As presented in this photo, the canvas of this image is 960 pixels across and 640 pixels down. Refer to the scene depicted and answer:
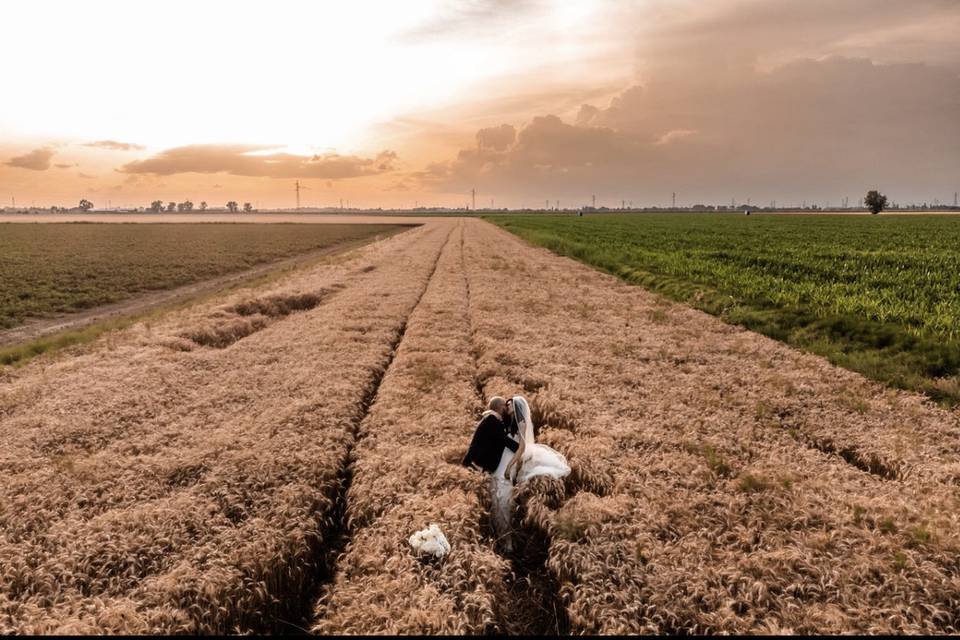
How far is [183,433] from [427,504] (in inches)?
219

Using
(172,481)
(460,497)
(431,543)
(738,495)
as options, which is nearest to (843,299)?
(738,495)

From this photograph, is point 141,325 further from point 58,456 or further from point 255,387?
point 58,456

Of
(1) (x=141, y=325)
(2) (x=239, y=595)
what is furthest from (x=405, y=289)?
(2) (x=239, y=595)

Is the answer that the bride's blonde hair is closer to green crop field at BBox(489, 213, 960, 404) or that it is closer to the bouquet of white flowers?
the bouquet of white flowers

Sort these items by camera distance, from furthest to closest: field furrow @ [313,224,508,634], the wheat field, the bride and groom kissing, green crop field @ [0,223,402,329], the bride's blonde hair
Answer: green crop field @ [0,223,402,329] < the bride's blonde hair < the bride and groom kissing < the wheat field < field furrow @ [313,224,508,634]

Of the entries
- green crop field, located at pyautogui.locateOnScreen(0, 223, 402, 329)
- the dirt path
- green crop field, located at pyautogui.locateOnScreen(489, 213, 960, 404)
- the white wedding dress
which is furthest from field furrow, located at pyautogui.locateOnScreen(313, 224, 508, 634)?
green crop field, located at pyautogui.locateOnScreen(0, 223, 402, 329)

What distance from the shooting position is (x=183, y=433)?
1023 centimetres

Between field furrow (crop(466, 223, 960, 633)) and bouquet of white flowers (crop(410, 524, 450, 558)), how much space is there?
1.35 metres

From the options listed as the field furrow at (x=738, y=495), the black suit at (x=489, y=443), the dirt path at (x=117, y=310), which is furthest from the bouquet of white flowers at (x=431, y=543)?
the dirt path at (x=117, y=310)

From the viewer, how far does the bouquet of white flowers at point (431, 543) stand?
668 centimetres

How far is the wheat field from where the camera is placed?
5887 mm

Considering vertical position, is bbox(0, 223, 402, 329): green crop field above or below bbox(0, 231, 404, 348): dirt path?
above

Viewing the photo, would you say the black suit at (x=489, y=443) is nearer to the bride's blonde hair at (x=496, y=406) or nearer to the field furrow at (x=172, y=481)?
the bride's blonde hair at (x=496, y=406)

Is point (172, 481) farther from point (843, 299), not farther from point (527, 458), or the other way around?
point (843, 299)
